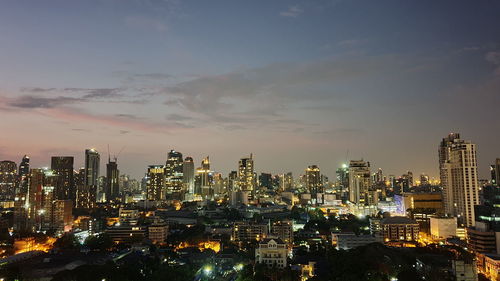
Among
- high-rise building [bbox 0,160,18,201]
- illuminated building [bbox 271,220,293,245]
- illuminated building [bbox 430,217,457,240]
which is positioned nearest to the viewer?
illuminated building [bbox 430,217,457,240]

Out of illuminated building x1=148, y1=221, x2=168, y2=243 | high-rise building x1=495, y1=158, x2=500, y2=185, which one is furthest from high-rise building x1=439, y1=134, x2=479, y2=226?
illuminated building x1=148, y1=221, x2=168, y2=243

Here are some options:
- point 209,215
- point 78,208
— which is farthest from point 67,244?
point 78,208

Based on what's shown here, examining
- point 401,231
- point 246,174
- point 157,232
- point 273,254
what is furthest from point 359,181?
point 273,254

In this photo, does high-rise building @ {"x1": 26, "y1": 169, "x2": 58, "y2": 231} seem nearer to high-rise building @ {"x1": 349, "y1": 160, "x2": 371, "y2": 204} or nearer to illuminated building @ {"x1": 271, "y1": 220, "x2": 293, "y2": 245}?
illuminated building @ {"x1": 271, "y1": 220, "x2": 293, "y2": 245}

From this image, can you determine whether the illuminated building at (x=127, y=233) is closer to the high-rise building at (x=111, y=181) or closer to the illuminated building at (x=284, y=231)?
the illuminated building at (x=284, y=231)

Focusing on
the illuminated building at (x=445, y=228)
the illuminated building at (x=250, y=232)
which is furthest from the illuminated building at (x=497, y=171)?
the illuminated building at (x=250, y=232)

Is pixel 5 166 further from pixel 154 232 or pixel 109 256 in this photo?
pixel 109 256
